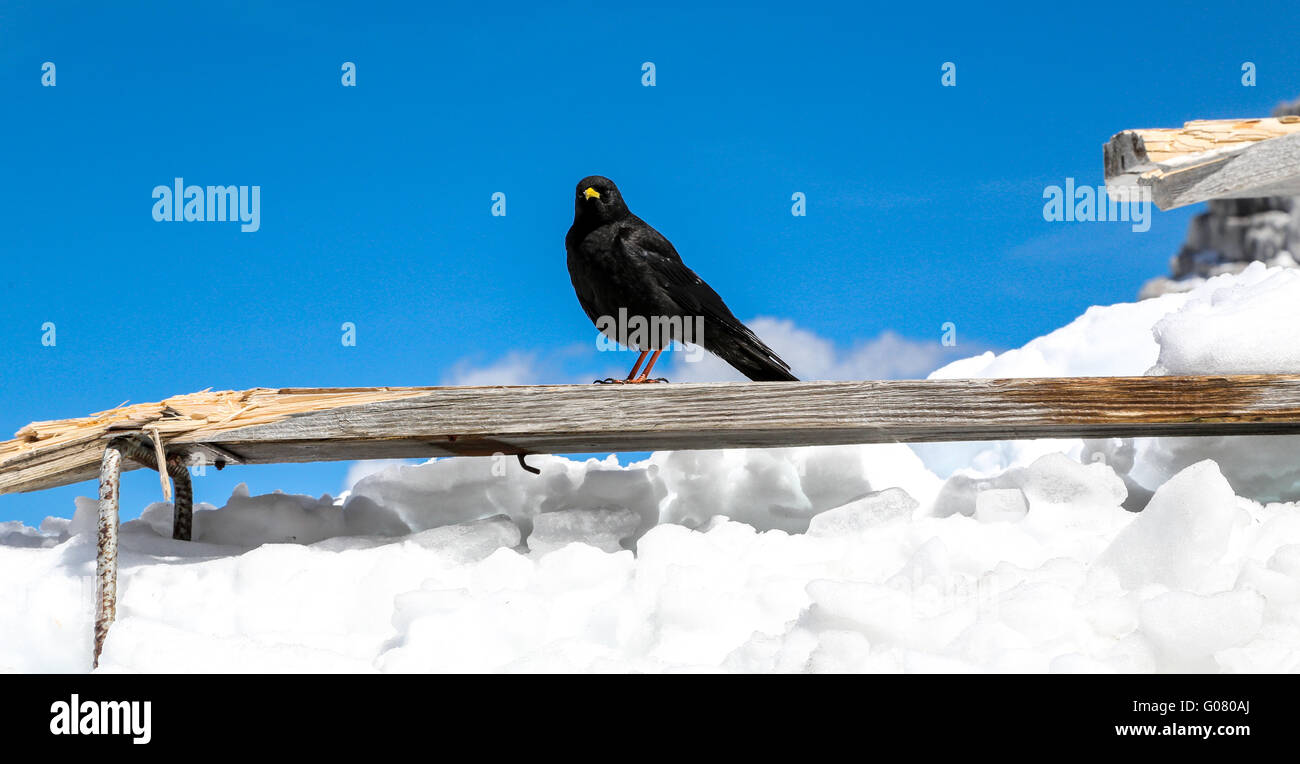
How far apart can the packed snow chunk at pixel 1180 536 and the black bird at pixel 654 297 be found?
1.50 metres

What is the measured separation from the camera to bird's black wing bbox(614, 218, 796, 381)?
3871mm

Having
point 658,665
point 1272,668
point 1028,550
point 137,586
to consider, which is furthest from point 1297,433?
point 137,586

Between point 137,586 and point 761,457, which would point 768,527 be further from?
point 137,586

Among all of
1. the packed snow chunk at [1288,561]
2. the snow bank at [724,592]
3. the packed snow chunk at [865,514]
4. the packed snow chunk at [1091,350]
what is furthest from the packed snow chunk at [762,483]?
the packed snow chunk at [1091,350]

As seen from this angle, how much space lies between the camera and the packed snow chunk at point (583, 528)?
10.2ft

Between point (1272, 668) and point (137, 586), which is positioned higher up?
point (137, 586)

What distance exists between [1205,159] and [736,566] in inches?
65.7

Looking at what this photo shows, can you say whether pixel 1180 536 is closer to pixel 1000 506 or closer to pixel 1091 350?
pixel 1000 506

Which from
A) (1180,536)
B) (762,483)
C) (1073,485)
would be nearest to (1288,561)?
(1180,536)

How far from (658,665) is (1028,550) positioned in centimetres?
120

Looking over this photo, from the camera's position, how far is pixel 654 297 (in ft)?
12.9

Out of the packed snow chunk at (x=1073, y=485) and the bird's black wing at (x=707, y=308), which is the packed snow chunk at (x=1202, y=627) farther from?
the bird's black wing at (x=707, y=308)

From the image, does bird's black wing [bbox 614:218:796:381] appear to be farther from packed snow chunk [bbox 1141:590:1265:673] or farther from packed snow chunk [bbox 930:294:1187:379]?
packed snow chunk [bbox 1141:590:1265:673]
